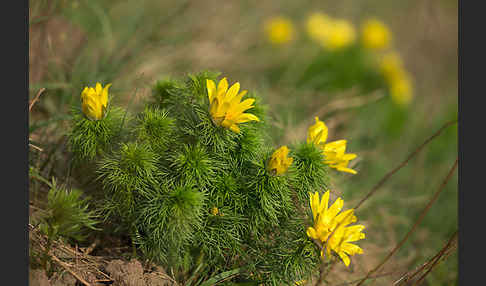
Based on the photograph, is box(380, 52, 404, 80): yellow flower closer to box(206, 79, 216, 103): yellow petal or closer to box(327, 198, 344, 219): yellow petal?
box(327, 198, 344, 219): yellow petal

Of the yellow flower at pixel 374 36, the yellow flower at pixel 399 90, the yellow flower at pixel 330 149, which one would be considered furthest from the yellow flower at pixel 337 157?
the yellow flower at pixel 374 36

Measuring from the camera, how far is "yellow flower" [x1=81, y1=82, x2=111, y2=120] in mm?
1833

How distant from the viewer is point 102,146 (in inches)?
76.5

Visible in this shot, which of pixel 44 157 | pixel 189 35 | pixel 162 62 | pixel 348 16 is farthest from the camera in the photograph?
pixel 348 16

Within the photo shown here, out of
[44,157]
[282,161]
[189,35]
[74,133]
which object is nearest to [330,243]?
[282,161]

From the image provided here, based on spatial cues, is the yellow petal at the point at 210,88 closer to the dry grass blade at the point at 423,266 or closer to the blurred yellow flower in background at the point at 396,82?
the dry grass blade at the point at 423,266

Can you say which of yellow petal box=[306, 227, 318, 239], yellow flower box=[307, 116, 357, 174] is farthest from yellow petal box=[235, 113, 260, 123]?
yellow petal box=[306, 227, 318, 239]

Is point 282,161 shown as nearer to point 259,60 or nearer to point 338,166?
point 338,166

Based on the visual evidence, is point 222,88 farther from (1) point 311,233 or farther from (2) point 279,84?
(2) point 279,84

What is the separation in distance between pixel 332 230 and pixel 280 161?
1.19ft

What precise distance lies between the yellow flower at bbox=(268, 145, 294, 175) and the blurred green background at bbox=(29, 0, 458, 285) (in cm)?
69

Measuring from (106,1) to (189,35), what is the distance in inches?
31.1

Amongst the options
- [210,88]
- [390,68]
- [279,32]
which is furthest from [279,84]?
[210,88]

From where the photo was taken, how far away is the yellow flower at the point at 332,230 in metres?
1.81
